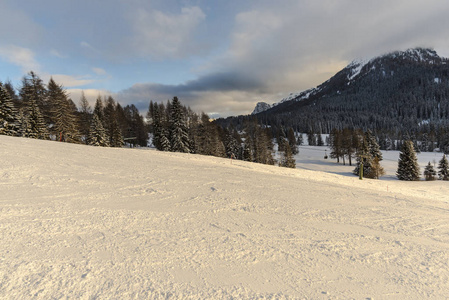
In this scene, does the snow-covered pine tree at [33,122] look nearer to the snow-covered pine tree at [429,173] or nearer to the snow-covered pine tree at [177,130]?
the snow-covered pine tree at [177,130]

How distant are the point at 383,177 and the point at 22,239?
5375cm

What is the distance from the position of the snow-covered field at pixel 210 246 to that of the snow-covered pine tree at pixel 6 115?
30063 millimetres

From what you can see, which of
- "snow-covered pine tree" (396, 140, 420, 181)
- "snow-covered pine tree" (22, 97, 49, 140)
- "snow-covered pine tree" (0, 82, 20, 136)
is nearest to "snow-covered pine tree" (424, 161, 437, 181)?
"snow-covered pine tree" (396, 140, 420, 181)

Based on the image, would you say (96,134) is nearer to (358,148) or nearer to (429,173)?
(358,148)

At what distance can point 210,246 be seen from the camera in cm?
442

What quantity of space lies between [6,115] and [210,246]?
130ft

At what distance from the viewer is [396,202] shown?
8.84 metres

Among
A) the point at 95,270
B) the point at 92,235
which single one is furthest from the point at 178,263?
the point at 92,235

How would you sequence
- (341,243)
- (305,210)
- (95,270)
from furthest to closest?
1. (305,210)
2. (341,243)
3. (95,270)

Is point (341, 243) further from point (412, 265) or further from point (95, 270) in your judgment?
point (95, 270)

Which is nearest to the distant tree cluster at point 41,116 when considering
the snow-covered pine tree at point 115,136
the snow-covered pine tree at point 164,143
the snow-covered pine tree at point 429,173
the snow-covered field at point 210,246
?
the snow-covered pine tree at point 115,136

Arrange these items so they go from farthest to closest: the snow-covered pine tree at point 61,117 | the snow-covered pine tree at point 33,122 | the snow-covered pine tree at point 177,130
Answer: the snow-covered pine tree at point 177,130 < the snow-covered pine tree at point 61,117 < the snow-covered pine tree at point 33,122

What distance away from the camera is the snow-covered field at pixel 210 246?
321 centimetres

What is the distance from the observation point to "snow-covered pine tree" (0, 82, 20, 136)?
27.4 meters
